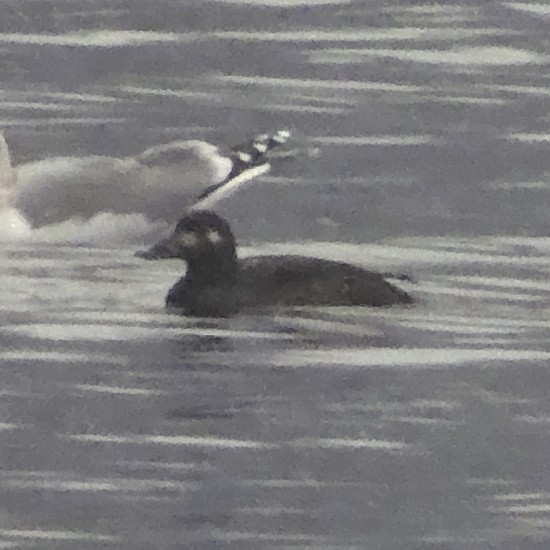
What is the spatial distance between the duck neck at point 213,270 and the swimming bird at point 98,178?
0.05 metres

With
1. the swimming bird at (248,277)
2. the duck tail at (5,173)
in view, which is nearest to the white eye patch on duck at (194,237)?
the swimming bird at (248,277)

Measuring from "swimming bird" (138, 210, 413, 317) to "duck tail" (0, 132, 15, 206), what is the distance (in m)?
0.14

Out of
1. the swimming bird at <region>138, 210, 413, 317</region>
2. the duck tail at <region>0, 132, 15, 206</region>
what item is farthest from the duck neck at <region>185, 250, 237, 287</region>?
the duck tail at <region>0, 132, 15, 206</region>

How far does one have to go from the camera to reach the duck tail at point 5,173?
5.35ft

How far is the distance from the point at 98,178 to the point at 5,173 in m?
0.09

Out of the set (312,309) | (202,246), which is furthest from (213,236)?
(312,309)

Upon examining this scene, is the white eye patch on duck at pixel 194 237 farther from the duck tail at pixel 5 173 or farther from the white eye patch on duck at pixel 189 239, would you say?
the duck tail at pixel 5 173

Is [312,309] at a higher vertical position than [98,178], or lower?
lower

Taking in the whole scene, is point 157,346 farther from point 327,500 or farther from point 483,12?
point 483,12

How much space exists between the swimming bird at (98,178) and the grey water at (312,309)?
13 millimetres

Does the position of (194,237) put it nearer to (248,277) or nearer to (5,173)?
(248,277)

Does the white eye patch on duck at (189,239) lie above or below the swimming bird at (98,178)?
below

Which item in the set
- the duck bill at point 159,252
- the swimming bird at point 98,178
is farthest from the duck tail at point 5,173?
the duck bill at point 159,252

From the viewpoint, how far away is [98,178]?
1636 millimetres
